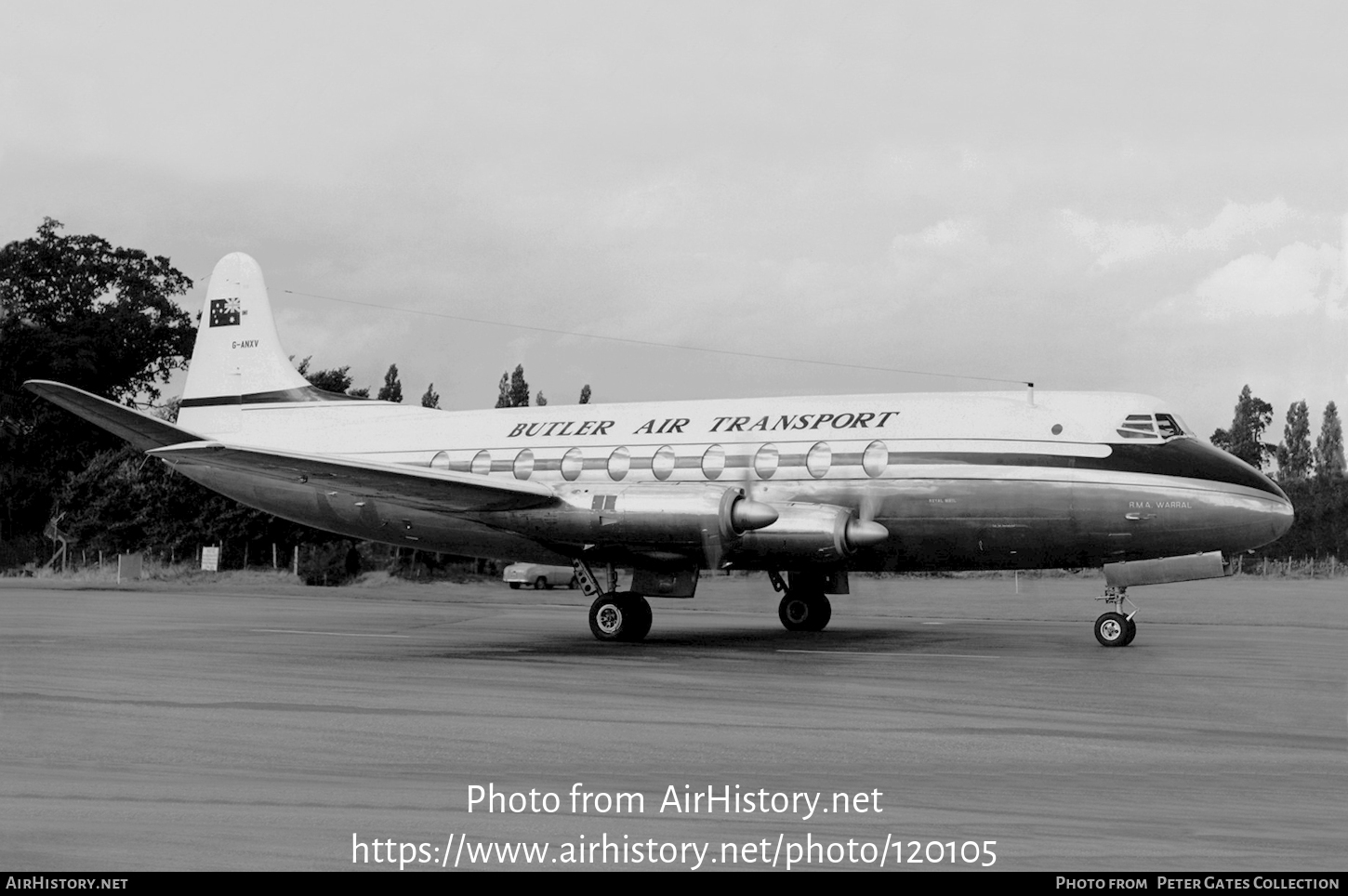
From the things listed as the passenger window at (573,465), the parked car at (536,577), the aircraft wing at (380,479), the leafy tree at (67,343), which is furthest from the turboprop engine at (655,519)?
the leafy tree at (67,343)

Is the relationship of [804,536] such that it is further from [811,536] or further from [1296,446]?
[1296,446]

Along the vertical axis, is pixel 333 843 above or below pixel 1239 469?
below

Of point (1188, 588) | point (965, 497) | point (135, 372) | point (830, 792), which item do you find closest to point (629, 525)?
point (965, 497)

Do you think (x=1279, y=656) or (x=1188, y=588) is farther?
(x=1188, y=588)

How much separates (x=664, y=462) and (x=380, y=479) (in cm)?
492

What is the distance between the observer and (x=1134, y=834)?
7000 mm

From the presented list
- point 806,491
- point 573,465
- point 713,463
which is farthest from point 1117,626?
point 573,465

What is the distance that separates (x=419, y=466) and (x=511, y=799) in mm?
16531

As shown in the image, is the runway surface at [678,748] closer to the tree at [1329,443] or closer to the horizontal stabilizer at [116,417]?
the horizontal stabilizer at [116,417]

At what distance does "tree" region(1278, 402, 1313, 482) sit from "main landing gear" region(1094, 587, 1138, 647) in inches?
2724

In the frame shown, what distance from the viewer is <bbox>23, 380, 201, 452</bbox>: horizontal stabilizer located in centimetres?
1892

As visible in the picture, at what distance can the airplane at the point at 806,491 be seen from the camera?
18672 mm

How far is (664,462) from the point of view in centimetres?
2147

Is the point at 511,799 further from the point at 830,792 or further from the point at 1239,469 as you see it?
the point at 1239,469
